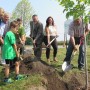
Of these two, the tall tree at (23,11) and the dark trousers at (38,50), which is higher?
the tall tree at (23,11)

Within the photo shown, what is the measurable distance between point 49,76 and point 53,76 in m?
0.11

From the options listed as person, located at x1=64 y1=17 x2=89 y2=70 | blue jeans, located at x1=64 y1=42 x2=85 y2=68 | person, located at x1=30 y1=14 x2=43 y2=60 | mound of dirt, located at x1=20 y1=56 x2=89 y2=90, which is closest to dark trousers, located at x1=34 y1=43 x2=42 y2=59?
person, located at x1=30 y1=14 x2=43 y2=60

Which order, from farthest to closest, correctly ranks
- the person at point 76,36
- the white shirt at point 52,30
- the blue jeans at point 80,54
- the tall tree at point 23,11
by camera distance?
1. the tall tree at point 23,11
2. the white shirt at point 52,30
3. the blue jeans at point 80,54
4. the person at point 76,36

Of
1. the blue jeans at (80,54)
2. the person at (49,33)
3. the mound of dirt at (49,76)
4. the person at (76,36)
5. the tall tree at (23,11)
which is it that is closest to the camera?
the mound of dirt at (49,76)

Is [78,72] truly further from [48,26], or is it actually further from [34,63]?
[48,26]

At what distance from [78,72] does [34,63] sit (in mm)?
1336

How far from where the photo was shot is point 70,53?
10.3m

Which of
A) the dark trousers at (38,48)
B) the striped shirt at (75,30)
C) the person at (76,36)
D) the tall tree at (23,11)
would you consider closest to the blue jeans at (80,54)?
the person at (76,36)

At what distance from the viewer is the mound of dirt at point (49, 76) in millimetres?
8414

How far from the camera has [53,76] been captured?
8.77 metres

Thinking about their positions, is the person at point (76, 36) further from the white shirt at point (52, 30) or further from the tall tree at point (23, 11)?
the tall tree at point (23, 11)

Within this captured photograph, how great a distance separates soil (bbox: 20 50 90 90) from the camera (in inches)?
332

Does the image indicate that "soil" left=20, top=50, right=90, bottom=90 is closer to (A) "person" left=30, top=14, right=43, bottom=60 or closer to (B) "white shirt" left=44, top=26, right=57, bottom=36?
(A) "person" left=30, top=14, right=43, bottom=60

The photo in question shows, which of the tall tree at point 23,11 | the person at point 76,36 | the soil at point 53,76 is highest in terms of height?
the tall tree at point 23,11
